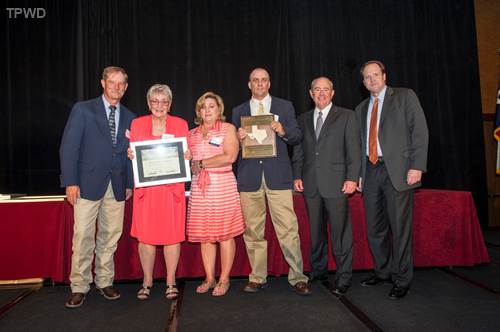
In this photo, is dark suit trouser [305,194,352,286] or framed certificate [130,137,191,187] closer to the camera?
framed certificate [130,137,191,187]

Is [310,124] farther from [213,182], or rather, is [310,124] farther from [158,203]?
[158,203]

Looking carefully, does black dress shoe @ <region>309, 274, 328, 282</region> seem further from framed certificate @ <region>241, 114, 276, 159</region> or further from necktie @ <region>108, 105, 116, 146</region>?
necktie @ <region>108, 105, 116, 146</region>

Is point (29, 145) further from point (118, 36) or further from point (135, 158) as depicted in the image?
point (135, 158)

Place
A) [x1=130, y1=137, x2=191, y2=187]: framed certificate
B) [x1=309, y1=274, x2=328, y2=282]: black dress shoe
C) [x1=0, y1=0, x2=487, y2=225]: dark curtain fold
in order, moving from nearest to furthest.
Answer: [x1=130, y1=137, x2=191, y2=187]: framed certificate
[x1=309, y1=274, x2=328, y2=282]: black dress shoe
[x1=0, y1=0, x2=487, y2=225]: dark curtain fold

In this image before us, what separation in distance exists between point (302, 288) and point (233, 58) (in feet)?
11.6

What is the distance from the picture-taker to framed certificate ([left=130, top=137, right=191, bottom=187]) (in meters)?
2.46

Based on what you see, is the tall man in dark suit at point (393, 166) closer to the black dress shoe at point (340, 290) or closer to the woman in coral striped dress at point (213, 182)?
the black dress shoe at point (340, 290)

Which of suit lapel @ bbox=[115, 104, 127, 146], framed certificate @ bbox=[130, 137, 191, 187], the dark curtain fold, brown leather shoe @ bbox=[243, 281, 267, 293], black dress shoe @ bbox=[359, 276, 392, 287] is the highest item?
the dark curtain fold

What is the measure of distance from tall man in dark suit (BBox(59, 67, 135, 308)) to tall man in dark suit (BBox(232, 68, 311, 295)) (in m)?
0.98

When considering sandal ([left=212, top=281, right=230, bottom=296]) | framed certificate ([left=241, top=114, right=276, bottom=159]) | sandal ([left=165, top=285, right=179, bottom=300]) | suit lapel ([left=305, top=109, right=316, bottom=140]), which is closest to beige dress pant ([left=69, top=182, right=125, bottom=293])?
sandal ([left=165, top=285, right=179, bottom=300])

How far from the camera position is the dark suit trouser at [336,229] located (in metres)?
2.72

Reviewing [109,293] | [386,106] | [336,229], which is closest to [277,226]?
[336,229]

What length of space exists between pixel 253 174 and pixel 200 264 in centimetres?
105

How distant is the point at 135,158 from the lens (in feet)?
8.03
